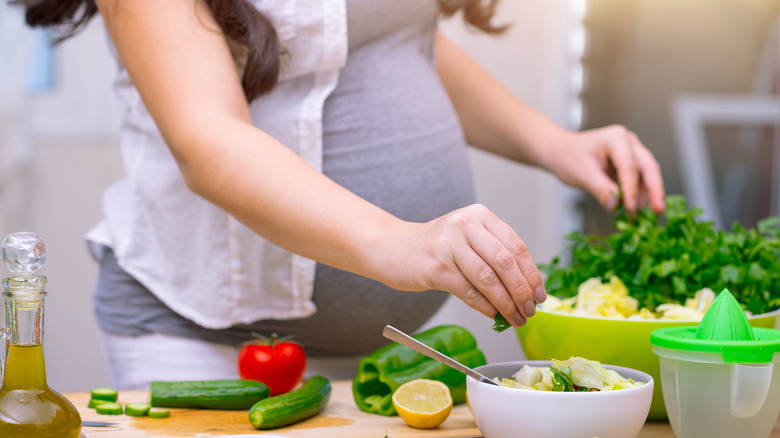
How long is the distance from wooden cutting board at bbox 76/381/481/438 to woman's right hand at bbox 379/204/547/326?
0.18 meters

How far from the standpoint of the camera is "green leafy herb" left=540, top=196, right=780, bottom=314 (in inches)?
38.9

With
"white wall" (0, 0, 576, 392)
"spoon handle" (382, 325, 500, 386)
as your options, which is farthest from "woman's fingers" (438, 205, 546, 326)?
"white wall" (0, 0, 576, 392)

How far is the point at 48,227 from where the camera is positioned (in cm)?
267

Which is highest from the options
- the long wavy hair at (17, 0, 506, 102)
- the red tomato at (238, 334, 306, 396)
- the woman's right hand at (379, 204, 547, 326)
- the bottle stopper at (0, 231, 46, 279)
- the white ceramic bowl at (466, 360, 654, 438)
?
the long wavy hair at (17, 0, 506, 102)

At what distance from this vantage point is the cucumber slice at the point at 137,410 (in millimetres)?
889

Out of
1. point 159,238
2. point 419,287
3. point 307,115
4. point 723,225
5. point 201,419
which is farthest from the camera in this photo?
point 723,225

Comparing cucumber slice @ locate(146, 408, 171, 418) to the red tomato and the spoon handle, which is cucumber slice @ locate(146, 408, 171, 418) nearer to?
the red tomato

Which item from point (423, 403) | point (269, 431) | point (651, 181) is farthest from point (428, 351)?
point (651, 181)

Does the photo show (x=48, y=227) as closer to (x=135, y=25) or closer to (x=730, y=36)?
(x=135, y=25)

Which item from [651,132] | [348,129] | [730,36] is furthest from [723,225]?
[348,129]

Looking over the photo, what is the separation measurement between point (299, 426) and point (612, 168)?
752 millimetres

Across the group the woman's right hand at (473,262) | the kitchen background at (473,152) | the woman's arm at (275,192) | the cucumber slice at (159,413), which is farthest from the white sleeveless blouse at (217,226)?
the kitchen background at (473,152)

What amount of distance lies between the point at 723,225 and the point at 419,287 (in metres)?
2.95

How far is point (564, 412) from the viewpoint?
2.33 ft
